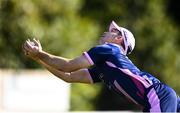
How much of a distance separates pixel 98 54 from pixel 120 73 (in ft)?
0.93

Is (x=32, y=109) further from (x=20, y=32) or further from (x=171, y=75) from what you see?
(x=171, y=75)

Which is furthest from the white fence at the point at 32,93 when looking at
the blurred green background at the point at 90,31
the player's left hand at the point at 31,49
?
the player's left hand at the point at 31,49

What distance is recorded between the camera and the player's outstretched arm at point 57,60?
332 inches

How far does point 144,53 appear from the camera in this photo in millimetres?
36531

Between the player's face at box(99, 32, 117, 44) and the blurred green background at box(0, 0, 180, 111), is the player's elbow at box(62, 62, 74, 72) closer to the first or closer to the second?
the player's face at box(99, 32, 117, 44)

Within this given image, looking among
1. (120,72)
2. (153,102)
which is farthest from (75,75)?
(153,102)

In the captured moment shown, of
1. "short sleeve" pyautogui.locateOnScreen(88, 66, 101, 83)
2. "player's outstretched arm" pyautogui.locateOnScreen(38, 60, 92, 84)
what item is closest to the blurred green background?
"player's outstretched arm" pyautogui.locateOnScreen(38, 60, 92, 84)

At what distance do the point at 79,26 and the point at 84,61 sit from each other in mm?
22874

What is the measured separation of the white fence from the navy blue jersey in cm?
1414

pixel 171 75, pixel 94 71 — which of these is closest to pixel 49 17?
pixel 171 75

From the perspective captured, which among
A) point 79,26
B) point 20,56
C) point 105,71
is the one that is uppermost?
point 79,26

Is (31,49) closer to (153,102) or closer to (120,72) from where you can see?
(120,72)

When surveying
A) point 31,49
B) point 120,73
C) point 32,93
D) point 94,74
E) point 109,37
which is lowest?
point 120,73

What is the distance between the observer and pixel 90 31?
32.2 metres
